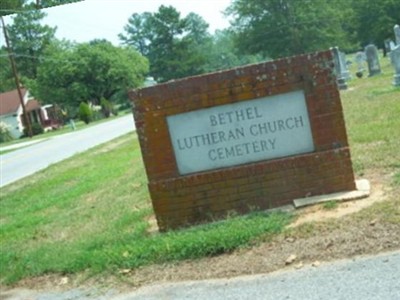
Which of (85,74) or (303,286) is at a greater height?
(85,74)

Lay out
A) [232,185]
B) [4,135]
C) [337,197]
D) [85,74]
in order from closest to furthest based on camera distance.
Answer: [337,197] < [232,185] < [4,135] < [85,74]

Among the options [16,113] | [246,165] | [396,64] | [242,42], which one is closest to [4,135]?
[16,113]

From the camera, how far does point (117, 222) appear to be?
301 inches

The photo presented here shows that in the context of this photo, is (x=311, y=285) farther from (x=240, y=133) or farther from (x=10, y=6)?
(x=10, y=6)

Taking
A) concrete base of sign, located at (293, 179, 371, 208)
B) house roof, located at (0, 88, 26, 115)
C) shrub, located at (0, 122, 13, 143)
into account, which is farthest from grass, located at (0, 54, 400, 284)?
house roof, located at (0, 88, 26, 115)

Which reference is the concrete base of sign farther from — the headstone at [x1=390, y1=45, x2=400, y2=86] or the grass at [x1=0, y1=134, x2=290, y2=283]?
the headstone at [x1=390, y1=45, x2=400, y2=86]

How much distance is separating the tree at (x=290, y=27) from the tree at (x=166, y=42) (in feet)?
58.7

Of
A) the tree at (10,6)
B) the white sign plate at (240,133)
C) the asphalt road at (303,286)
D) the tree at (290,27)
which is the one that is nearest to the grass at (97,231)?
the asphalt road at (303,286)

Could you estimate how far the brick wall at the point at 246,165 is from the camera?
6426 mm

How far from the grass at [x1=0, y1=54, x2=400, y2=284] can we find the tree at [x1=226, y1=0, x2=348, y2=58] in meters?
51.4

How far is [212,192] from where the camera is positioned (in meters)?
6.57

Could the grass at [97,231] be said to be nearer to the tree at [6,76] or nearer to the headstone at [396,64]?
the headstone at [396,64]

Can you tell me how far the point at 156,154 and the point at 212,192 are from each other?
0.76 m

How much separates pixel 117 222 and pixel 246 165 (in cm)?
208
